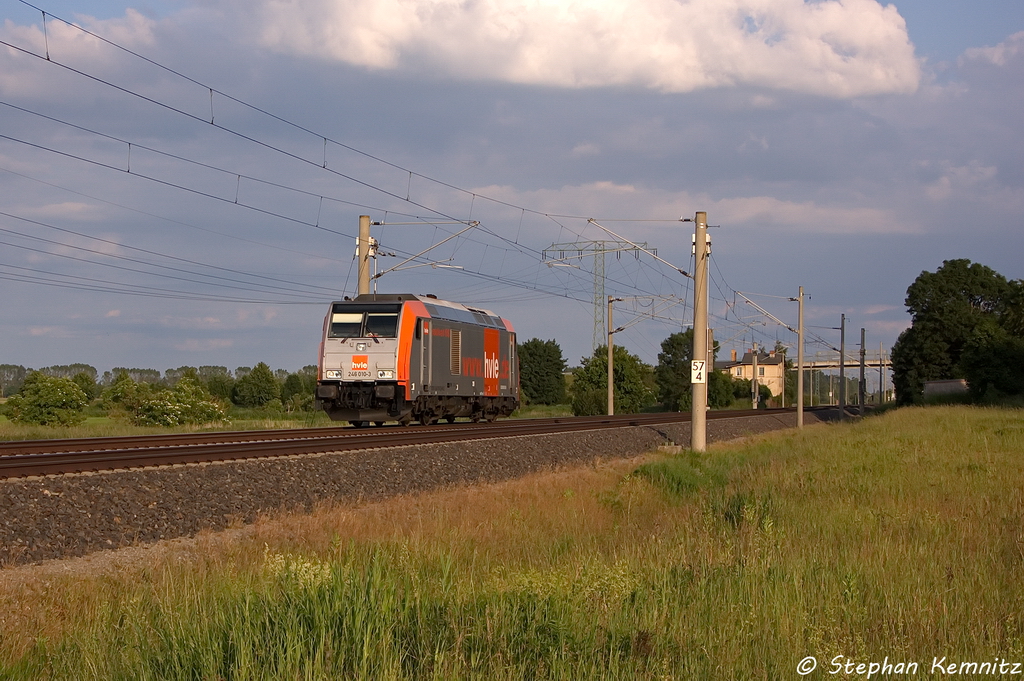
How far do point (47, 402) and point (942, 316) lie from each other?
71409 millimetres

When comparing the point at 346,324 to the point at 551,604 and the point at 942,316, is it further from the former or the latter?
the point at 942,316

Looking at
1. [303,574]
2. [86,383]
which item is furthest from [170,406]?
[86,383]

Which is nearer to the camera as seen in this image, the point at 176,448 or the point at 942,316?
the point at 176,448

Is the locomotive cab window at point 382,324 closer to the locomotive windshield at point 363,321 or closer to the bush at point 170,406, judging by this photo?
the locomotive windshield at point 363,321

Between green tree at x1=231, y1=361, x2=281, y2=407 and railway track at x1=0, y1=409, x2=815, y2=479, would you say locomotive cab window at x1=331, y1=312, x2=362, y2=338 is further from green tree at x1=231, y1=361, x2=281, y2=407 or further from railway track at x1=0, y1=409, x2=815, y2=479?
green tree at x1=231, y1=361, x2=281, y2=407

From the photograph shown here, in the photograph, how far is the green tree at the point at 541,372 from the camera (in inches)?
A: 5379

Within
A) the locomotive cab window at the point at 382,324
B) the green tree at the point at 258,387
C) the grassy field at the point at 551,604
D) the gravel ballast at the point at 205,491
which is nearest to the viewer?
the grassy field at the point at 551,604

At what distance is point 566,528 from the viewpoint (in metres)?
14.1

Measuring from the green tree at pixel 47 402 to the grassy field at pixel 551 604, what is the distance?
1453 inches

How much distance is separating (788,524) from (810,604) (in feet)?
16.9

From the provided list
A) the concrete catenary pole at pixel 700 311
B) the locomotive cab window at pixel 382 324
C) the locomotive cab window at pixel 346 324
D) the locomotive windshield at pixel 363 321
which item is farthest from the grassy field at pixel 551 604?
the locomotive cab window at pixel 346 324

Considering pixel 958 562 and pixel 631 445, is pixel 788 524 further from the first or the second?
pixel 631 445

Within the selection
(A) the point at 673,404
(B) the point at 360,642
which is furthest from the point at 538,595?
(A) the point at 673,404

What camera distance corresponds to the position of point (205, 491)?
14.4 metres
